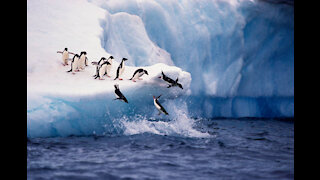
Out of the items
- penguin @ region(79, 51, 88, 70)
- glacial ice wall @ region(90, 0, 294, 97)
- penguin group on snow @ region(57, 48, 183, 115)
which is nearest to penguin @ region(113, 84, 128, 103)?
penguin group on snow @ region(57, 48, 183, 115)

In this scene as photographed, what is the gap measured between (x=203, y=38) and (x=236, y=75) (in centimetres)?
221

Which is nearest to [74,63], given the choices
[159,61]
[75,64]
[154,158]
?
[75,64]

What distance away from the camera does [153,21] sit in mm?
15523

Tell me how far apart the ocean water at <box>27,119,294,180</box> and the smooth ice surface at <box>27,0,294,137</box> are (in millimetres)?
757

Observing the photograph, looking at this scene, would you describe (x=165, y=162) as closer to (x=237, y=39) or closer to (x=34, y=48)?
(x=34, y=48)

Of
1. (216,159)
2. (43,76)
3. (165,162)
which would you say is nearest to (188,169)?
(165,162)

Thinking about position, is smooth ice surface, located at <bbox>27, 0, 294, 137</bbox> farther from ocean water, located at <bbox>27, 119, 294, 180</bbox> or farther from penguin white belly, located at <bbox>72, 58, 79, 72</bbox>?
ocean water, located at <bbox>27, 119, 294, 180</bbox>

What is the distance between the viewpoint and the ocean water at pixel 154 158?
15.3 ft

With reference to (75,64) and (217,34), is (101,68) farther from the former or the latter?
(217,34)

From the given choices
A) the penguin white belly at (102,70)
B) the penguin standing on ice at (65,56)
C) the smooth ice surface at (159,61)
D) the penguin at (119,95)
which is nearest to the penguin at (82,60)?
the smooth ice surface at (159,61)

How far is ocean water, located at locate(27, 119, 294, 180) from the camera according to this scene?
4668mm

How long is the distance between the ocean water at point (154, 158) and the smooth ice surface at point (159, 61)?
757mm

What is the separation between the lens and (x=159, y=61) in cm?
1491

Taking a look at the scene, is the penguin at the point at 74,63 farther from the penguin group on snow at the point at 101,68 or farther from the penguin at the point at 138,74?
the penguin at the point at 138,74
